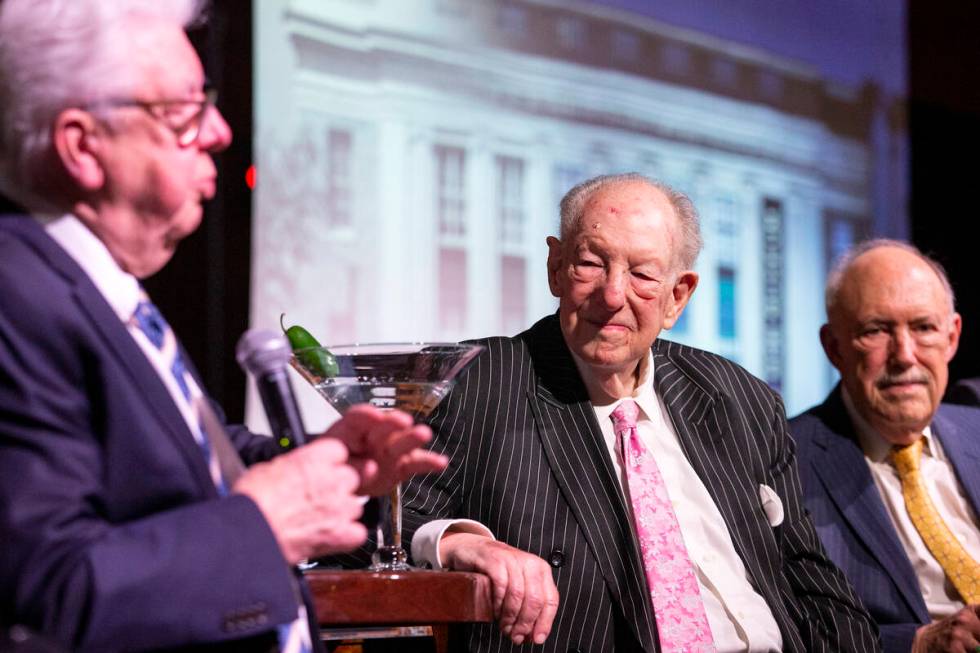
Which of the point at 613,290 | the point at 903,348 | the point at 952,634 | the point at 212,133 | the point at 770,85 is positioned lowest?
the point at 952,634

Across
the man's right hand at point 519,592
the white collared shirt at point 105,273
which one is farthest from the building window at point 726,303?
the white collared shirt at point 105,273

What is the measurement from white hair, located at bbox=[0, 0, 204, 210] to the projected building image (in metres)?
2.68

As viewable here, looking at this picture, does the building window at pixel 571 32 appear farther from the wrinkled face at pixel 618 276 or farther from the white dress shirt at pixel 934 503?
the wrinkled face at pixel 618 276

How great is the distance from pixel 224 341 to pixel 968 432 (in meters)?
2.42

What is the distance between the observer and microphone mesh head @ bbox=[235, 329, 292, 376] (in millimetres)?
1398

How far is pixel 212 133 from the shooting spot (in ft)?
4.61

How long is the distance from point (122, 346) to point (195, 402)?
164mm

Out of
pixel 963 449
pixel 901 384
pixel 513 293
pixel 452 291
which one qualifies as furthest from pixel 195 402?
pixel 513 293

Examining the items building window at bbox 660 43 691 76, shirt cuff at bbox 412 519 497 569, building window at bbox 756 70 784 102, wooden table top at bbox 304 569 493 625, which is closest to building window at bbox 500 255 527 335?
building window at bbox 660 43 691 76

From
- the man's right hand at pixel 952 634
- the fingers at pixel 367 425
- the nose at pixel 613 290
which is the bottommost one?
→ the man's right hand at pixel 952 634

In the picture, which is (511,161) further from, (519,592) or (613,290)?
(519,592)

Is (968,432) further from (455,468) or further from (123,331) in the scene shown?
(123,331)

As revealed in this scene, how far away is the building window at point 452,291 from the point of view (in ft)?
14.0

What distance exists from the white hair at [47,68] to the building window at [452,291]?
9.63 ft
